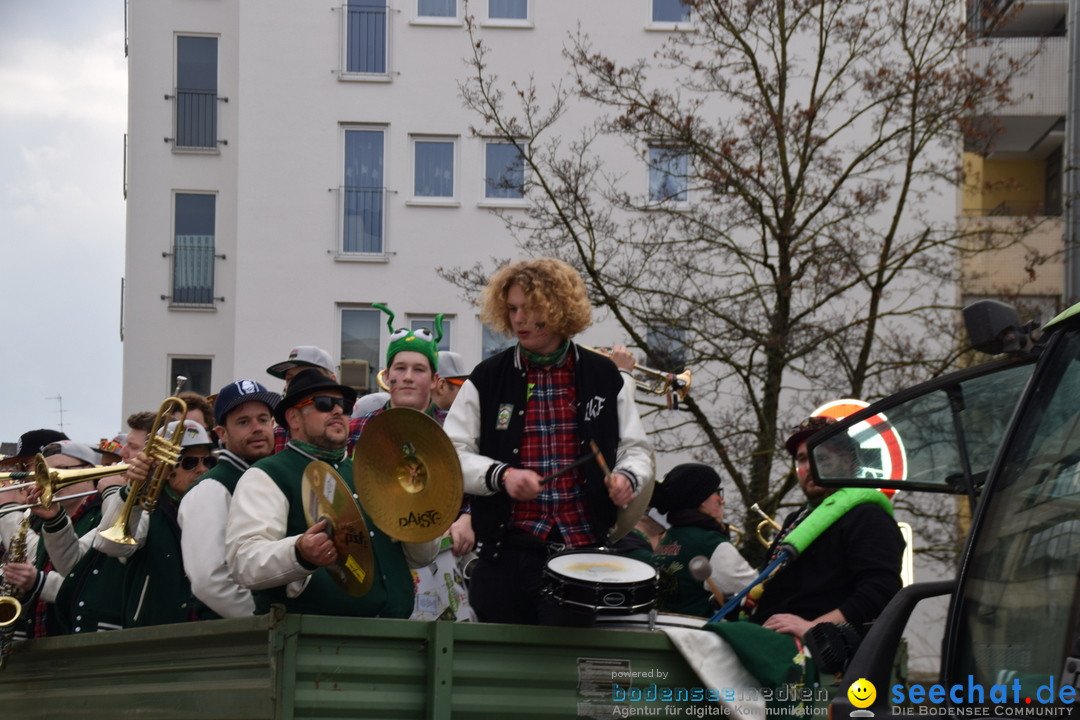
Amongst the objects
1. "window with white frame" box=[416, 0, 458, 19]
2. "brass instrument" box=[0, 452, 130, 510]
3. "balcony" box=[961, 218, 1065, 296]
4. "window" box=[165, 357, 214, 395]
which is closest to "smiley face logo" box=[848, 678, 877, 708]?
"brass instrument" box=[0, 452, 130, 510]

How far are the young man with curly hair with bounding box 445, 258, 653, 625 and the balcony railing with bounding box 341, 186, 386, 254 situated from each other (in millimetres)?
21466

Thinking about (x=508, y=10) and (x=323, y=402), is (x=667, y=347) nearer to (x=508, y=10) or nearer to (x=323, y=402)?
(x=323, y=402)

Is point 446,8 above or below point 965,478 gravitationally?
above

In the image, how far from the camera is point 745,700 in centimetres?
551

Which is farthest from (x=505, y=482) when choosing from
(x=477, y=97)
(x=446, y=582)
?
(x=477, y=97)

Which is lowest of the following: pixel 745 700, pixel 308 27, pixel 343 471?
pixel 745 700

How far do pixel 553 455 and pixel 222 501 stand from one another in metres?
1.52

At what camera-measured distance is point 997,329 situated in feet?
13.0

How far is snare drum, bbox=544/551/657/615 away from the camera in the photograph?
5277 millimetres

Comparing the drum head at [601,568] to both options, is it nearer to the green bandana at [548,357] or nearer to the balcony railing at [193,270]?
the green bandana at [548,357]

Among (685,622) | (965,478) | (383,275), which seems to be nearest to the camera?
(965,478)

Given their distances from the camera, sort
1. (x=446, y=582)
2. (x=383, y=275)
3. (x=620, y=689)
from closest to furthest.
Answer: (x=620, y=689)
(x=446, y=582)
(x=383, y=275)

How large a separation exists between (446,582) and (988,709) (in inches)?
145

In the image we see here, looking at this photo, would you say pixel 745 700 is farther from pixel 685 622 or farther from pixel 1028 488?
pixel 1028 488
